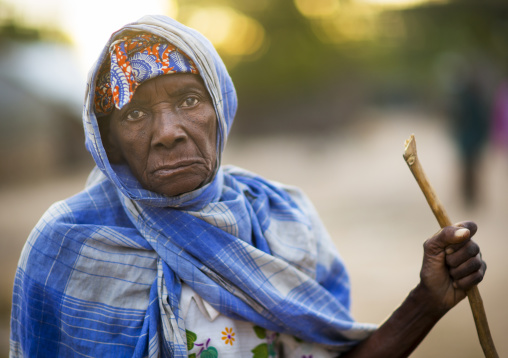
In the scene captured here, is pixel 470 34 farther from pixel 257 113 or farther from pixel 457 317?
pixel 457 317

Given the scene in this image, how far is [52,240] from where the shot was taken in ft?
6.15

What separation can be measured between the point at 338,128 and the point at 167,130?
22.9 meters

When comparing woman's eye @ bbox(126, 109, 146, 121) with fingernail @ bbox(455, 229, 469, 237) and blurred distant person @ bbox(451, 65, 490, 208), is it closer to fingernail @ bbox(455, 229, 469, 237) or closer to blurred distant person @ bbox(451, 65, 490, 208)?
fingernail @ bbox(455, 229, 469, 237)

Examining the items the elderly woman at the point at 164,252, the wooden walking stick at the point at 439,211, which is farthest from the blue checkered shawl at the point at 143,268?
the wooden walking stick at the point at 439,211

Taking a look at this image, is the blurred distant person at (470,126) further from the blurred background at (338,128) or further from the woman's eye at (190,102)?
the woman's eye at (190,102)

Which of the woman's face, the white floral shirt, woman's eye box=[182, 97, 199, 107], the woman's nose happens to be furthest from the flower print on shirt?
woman's eye box=[182, 97, 199, 107]

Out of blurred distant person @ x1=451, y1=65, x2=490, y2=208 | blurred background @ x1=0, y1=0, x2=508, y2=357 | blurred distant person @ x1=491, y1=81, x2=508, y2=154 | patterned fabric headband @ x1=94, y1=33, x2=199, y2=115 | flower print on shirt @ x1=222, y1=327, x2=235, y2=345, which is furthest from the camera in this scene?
blurred distant person @ x1=491, y1=81, x2=508, y2=154

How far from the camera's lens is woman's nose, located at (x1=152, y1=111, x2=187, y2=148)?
1761mm

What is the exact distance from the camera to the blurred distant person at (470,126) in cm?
879

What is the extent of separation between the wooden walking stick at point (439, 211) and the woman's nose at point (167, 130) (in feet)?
2.43

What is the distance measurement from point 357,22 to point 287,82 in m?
5.87

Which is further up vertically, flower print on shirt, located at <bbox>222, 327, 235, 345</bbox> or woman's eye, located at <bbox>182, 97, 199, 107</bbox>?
woman's eye, located at <bbox>182, 97, 199, 107</bbox>

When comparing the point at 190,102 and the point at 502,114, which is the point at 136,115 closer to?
the point at 190,102

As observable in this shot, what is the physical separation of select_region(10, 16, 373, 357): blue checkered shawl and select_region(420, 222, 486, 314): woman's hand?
1.33 ft
